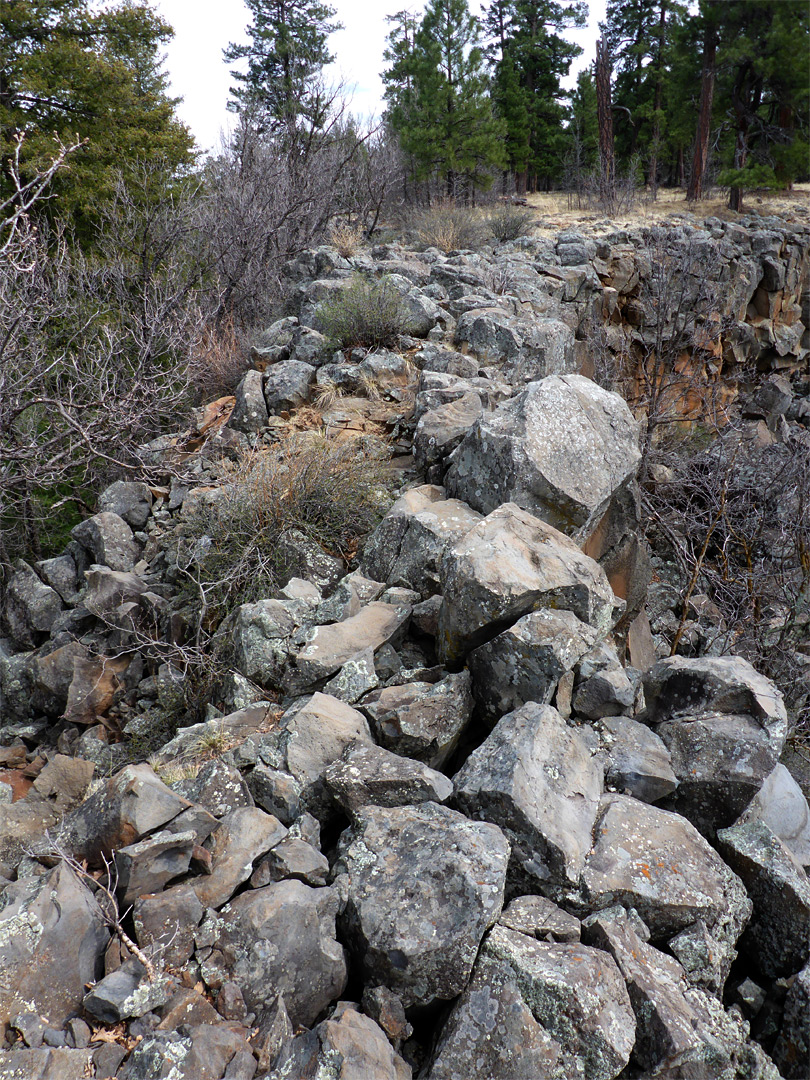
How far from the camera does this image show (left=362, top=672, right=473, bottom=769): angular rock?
2855 mm

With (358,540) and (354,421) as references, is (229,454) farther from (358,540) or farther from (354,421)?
(358,540)

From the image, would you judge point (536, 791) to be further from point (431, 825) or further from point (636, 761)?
point (636, 761)

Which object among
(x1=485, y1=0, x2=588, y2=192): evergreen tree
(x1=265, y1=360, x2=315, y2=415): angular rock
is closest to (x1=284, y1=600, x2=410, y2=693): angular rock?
(x1=265, y1=360, x2=315, y2=415): angular rock

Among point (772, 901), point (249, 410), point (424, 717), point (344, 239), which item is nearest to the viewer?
point (772, 901)

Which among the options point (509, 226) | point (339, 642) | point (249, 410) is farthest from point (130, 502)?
point (509, 226)

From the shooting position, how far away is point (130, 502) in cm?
555

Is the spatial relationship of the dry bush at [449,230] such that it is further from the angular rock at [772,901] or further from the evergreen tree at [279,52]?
the angular rock at [772,901]

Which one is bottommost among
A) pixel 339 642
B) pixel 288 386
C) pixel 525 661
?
pixel 339 642

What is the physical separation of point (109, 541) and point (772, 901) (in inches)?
180

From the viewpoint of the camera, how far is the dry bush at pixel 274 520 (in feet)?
13.9

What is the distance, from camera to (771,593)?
267 inches

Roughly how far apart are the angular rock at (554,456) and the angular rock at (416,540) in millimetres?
237

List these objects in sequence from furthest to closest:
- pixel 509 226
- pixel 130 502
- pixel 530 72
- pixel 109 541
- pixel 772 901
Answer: pixel 530 72 < pixel 509 226 < pixel 130 502 < pixel 109 541 < pixel 772 901

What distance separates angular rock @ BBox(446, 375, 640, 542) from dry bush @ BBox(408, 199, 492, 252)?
10.0 meters
